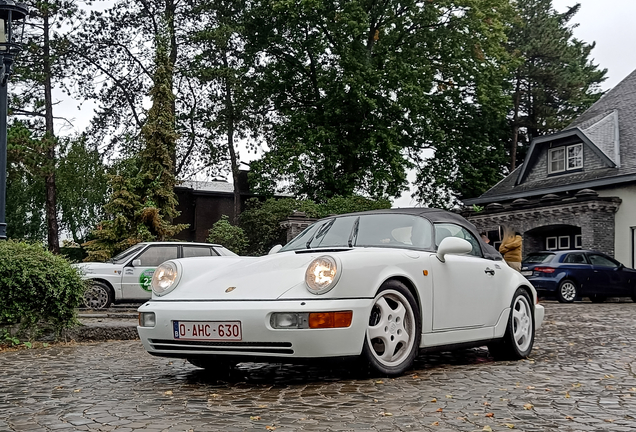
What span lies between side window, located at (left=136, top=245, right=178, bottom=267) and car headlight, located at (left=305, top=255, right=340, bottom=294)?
43.4 feet

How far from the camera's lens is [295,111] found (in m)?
39.7

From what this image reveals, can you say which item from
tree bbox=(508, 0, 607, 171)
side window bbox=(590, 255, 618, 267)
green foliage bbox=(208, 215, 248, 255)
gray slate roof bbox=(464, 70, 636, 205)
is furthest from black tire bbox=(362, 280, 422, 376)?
tree bbox=(508, 0, 607, 171)

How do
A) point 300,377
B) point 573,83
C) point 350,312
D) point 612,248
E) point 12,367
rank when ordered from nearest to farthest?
point 350,312
point 300,377
point 12,367
point 612,248
point 573,83

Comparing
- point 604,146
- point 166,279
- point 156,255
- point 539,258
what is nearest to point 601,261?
point 539,258

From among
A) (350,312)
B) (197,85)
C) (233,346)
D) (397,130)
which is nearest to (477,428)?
(350,312)

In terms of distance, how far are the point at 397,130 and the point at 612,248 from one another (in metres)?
12.6

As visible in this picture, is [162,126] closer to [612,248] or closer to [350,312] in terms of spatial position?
[612,248]

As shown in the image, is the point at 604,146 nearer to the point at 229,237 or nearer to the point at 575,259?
the point at 575,259

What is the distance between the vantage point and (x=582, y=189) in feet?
103

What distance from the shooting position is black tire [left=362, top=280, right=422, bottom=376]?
595 cm

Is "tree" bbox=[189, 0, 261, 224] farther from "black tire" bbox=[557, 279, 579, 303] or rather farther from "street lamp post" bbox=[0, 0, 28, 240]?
"street lamp post" bbox=[0, 0, 28, 240]

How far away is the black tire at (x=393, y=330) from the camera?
595 centimetres

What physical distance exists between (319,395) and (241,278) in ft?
4.06

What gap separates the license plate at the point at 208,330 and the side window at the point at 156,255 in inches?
506
